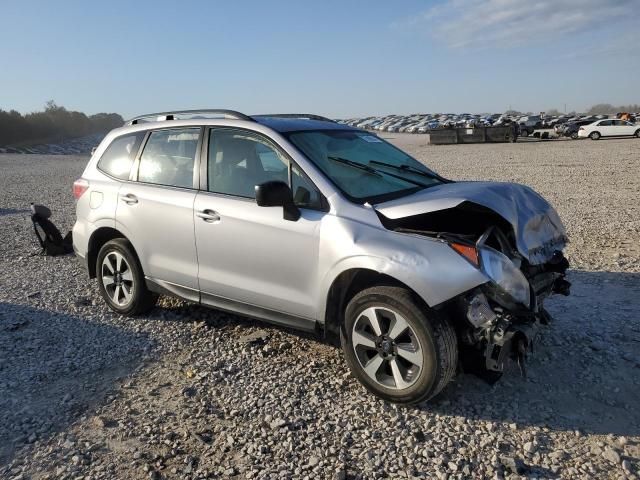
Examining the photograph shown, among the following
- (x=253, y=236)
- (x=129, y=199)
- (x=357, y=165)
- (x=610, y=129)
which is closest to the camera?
(x=253, y=236)

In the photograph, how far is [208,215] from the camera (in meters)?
4.59

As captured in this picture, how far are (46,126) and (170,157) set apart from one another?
9632 cm

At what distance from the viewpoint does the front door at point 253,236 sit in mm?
4082

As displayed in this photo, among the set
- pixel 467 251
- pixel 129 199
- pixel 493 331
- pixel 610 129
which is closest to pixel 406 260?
pixel 467 251

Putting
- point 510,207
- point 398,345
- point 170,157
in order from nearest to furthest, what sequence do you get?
point 398,345, point 510,207, point 170,157

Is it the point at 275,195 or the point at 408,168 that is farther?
the point at 408,168

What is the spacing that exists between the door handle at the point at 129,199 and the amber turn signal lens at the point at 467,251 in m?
3.11

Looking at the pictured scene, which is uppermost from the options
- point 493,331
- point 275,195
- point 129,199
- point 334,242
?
point 275,195

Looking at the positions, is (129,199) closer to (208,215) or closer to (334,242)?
(208,215)

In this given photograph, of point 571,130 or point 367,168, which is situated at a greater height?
point 367,168

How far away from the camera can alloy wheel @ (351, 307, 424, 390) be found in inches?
142

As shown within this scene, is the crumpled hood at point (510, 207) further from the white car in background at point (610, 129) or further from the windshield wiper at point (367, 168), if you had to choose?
the white car in background at point (610, 129)

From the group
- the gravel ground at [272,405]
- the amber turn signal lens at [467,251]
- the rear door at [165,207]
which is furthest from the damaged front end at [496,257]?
the rear door at [165,207]

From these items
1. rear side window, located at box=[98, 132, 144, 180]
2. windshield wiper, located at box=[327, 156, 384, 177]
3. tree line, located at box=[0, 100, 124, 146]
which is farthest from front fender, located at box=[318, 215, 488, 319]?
tree line, located at box=[0, 100, 124, 146]
